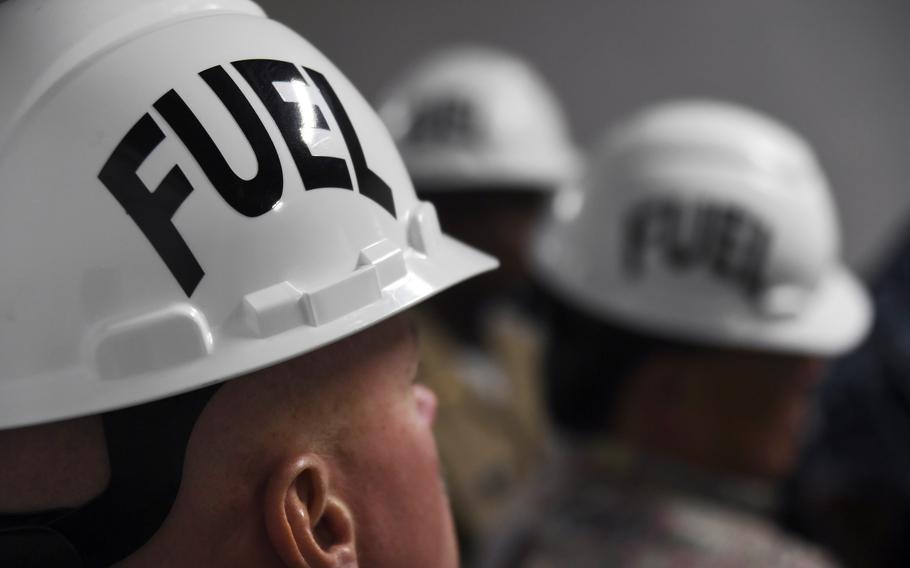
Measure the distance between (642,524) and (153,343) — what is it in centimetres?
133

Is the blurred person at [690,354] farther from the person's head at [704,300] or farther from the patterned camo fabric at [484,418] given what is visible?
the patterned camo fabric at [484,418]

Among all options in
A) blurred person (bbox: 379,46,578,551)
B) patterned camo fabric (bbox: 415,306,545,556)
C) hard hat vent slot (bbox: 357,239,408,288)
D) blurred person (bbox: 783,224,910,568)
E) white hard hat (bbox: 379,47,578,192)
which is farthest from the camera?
white hard hat (bbox: 379,47,578,192)

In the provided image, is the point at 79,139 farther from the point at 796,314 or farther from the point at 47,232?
the point at 796,314

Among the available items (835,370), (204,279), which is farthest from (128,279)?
(835,370)

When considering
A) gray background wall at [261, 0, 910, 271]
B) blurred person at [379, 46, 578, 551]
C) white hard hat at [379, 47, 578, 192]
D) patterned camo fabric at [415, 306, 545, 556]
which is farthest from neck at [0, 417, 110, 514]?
gray background wall at [261, 0, 910, 271]

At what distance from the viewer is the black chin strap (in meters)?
0.78

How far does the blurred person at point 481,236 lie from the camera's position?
2812 mm

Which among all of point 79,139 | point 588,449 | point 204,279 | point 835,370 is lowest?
point 835,370

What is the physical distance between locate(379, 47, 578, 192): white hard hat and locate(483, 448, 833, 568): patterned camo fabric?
53.0 inches

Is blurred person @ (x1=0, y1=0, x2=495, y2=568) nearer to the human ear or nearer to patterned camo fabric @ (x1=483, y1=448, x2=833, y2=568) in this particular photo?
the human ear

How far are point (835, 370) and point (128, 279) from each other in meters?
2.60

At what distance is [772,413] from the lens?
1.78 metres

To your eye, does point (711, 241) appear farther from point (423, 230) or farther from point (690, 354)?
point (423, 230)

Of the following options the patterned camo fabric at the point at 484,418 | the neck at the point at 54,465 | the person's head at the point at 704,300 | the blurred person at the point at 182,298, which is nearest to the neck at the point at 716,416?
the person's head at the point at 704,300
